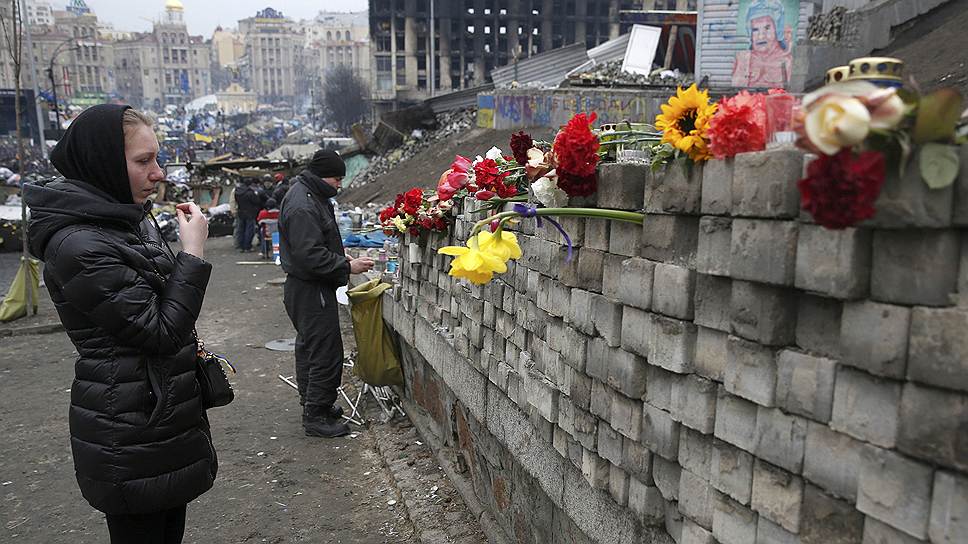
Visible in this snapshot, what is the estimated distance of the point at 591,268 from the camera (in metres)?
2.59

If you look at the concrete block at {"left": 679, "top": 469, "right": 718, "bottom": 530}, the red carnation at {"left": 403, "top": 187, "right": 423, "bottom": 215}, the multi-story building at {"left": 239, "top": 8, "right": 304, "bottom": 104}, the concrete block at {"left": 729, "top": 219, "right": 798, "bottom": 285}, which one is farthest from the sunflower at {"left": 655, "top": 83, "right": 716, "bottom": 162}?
the multi-story building at {"left": 239, "top": 8, "right": 304, "bottom": 104}

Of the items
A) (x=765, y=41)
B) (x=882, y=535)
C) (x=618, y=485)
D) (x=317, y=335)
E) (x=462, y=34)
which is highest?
(x=462, y=34)

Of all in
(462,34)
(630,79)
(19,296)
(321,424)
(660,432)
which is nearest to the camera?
(660,432)

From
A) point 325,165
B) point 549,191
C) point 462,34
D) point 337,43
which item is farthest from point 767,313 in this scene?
point 337,43

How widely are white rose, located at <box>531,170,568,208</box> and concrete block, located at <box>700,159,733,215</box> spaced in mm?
878

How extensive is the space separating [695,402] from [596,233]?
31.1 inches

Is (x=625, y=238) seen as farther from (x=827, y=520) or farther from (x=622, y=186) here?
(x=827, y=520)

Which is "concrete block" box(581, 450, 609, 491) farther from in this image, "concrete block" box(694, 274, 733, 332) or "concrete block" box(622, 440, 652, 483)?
"concrete block" box(694, 274, 733, 332)

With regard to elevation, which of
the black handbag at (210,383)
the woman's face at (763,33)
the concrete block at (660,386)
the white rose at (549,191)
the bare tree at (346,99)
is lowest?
the black handbag at (210,383)

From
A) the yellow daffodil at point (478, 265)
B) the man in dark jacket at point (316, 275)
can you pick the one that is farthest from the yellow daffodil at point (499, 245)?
the man in dark jacket at point (316, 275)

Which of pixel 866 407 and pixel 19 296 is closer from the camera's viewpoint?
pixel 866 407

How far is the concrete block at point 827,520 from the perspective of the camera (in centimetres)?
153

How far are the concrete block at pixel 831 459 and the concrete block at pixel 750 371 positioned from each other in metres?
0.14

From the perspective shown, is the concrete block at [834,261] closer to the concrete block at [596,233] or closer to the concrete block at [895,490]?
the concrete block at [895,490]
